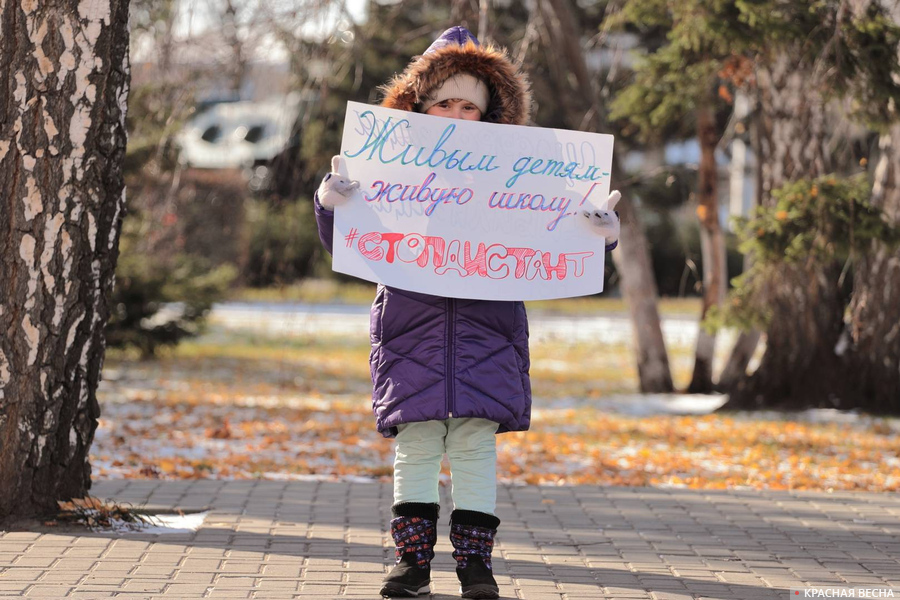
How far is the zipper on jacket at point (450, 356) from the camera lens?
3801mm

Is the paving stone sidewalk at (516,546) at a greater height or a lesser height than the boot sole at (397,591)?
lesser

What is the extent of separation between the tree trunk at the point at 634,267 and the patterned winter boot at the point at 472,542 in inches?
289

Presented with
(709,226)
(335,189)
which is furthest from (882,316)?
(335,189)

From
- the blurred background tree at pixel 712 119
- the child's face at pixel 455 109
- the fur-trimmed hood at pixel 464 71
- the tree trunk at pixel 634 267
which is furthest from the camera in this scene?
the tree trunk at pixel 634 267

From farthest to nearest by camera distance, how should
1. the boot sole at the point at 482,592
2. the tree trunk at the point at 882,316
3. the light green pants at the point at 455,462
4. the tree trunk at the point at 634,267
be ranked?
the tree trunk at the point at 634,267 → the tree trunk at the point at 882,316 → the light green pants at the point at 455,462 → the boot sole at the point at 482,592

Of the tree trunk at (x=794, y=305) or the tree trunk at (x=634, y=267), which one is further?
the tree trunk at (x=634, y=267)

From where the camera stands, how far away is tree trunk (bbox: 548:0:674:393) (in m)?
11.1

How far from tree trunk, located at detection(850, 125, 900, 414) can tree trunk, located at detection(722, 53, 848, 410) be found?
0.71ft

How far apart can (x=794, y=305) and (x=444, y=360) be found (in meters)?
7.03

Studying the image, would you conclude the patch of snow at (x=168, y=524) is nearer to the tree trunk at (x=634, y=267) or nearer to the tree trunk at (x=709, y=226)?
the tree trunk at (x=634, y=267)

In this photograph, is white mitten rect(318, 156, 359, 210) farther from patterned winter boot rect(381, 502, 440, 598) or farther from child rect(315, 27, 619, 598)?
patterned winter boot rect(381, 502, 440, 598)

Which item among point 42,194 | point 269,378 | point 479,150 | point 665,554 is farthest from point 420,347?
point 269,378

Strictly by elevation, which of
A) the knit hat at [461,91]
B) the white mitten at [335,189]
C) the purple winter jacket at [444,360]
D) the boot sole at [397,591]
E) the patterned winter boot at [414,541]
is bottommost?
the boot sole at [397,591]

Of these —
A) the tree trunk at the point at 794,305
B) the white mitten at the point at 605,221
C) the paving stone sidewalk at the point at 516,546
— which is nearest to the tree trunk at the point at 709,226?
the tree trunk at the point at 794,305
